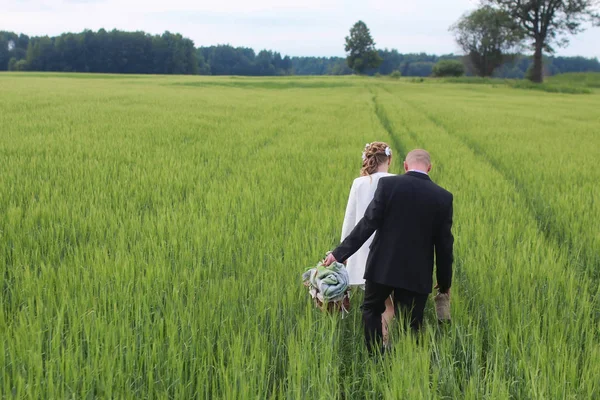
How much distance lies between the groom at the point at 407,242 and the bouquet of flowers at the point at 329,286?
11cm

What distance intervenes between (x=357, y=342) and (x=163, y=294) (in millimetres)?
941

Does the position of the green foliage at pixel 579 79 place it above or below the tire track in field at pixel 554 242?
above

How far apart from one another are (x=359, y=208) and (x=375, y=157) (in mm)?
262

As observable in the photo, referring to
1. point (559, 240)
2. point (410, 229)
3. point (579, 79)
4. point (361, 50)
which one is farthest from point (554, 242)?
point (361, 50)

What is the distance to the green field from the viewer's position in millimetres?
1573

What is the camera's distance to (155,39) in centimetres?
7600

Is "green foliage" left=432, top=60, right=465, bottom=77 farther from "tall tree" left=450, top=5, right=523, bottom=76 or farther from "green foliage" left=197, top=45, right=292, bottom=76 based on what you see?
"green foliage" left=197, top=45, right=292, bottom=76

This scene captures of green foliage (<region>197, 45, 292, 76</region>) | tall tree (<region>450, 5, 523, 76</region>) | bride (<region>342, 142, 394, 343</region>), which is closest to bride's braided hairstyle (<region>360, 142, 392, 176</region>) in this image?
bride (<region>342, 142, 394, 343</region>)

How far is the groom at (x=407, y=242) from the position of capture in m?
1.88

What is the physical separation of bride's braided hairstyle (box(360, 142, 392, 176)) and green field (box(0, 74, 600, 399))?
27.1 inches

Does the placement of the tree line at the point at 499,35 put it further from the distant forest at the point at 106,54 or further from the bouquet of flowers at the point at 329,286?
the bouquet of flowers at the point at 329,286

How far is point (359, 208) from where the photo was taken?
7.48 feet

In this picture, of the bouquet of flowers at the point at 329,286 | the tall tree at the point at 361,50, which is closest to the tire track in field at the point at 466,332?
the bouquet of flowers at the point at 329,286

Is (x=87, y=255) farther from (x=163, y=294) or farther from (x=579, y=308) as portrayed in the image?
(x=579, y=308)
